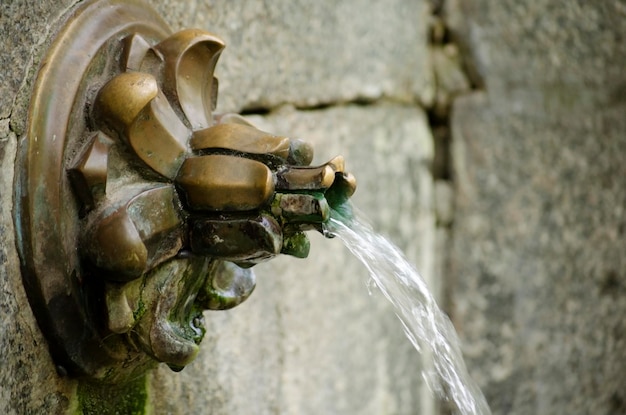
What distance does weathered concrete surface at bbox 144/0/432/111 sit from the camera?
94 centimetres

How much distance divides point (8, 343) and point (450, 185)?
1084mm

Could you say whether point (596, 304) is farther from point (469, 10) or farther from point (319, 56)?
point (319, 56)

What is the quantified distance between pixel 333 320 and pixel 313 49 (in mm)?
383

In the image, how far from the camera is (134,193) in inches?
24.7

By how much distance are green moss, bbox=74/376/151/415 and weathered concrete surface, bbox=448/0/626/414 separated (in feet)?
2.90

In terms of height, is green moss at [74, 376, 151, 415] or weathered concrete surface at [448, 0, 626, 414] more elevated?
green moss at [74, 376, 151, 415]

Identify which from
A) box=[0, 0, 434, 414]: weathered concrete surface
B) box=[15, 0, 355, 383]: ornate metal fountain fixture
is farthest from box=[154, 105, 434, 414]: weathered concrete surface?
box=[15, 0, 355, 383]: ornate metal fountain fixture

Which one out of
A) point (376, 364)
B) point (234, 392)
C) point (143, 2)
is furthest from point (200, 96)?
point (376, 364)

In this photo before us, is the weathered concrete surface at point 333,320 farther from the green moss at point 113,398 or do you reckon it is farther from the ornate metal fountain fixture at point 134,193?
the ornate metal fountain fixture at point 134,193

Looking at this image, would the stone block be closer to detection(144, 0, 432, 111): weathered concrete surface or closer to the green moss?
detection(144, 0, 432, 111): weathered concrete surface

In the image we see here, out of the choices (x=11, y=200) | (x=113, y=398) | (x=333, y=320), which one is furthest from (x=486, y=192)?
(x=11, y=200)

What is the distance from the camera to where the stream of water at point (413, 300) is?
724 millimetres

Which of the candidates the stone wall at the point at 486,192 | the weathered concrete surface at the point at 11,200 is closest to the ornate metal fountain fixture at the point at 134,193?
the weathered concrete surface at the point at 11,200

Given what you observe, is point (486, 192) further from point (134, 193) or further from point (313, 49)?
point (134, 193)
